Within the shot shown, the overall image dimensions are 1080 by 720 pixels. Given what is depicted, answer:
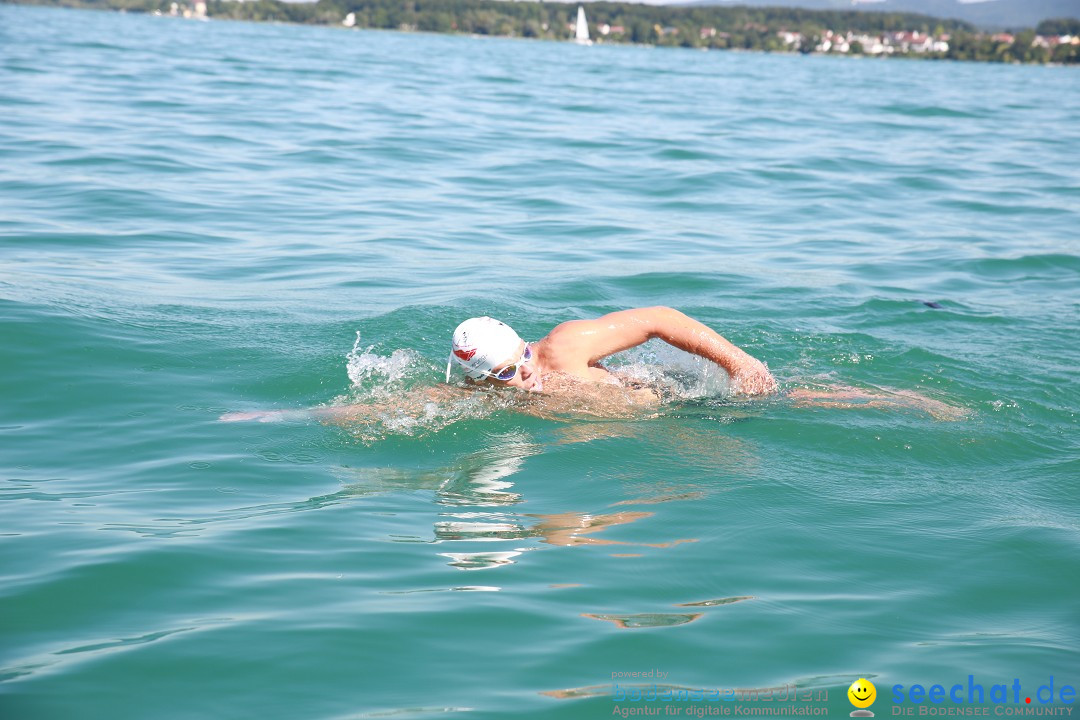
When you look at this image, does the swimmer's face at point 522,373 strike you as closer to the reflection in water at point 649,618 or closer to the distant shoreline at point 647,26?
the reflection in water at point 649,618

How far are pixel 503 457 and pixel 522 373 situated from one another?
0.56 meters

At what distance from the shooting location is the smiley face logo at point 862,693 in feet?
12.8

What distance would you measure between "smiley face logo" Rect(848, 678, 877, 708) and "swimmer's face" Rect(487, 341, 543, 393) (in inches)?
119

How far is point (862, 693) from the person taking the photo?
12.9ft

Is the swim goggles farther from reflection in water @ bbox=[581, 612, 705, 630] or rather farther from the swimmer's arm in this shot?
reflection in water @ bbox=[581, 612, 705, 630]

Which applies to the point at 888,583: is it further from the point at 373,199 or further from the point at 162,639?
the point at 373,199

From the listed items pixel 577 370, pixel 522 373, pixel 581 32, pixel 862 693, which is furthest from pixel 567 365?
pixel 581 32

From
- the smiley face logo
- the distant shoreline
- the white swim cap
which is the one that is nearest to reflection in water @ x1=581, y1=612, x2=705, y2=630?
the smiley face logo

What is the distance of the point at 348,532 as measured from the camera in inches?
205

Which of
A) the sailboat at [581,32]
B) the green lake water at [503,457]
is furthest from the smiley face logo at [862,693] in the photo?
the sailboat at [581,32]

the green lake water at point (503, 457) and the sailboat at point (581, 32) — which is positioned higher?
the sailboat at point (581, 32)

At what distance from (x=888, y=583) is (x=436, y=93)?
2530 centimetres

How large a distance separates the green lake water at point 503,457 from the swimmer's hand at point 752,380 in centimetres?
17

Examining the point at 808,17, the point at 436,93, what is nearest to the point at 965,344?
the point at 436,93
